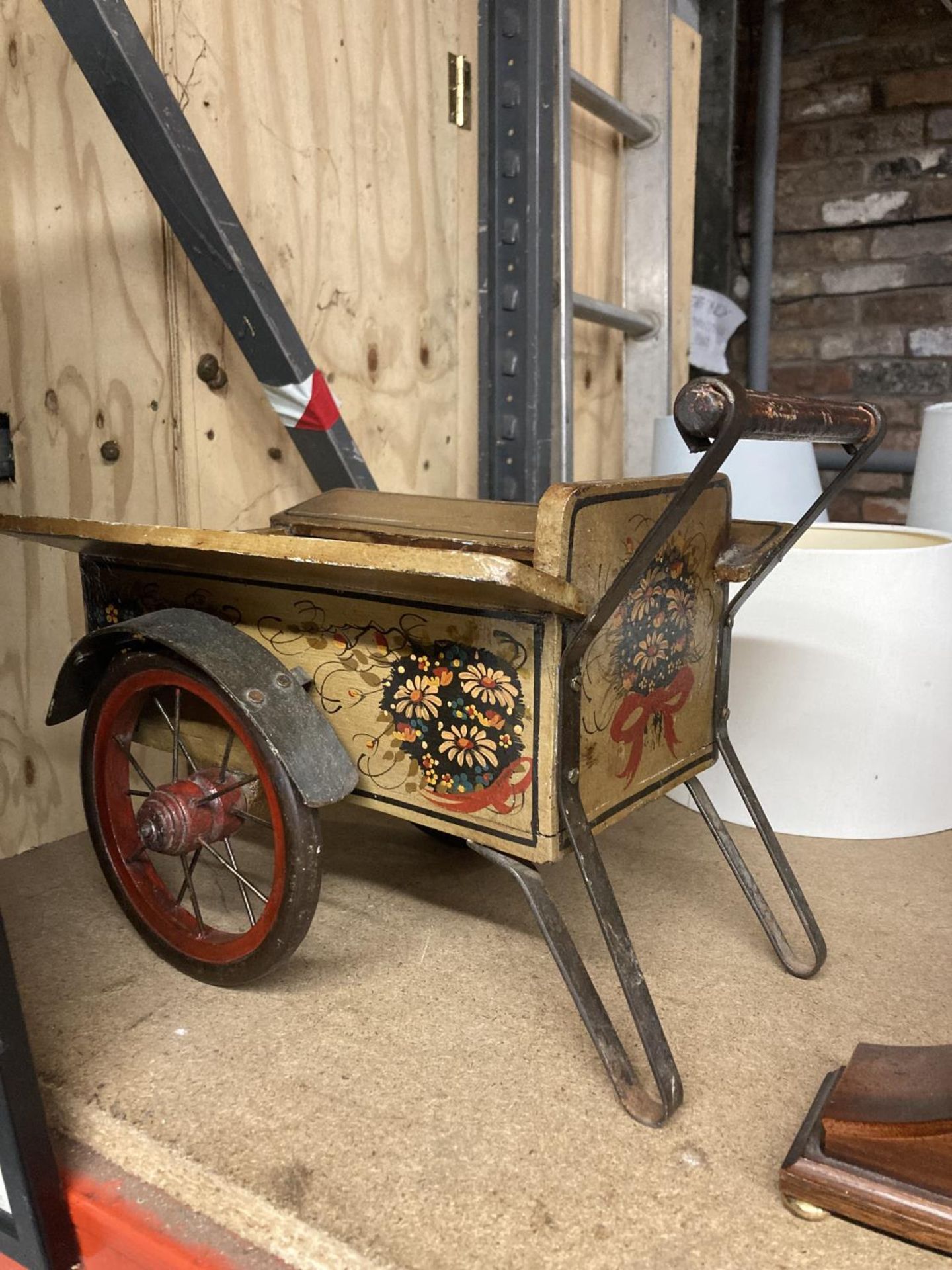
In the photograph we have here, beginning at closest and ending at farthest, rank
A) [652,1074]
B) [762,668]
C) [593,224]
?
[652,1074], [762,668], [593,224]

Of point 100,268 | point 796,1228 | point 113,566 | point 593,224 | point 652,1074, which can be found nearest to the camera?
point 796,1228

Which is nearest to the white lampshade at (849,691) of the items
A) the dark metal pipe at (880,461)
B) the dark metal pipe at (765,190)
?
the dark metal pipe at (880,461)

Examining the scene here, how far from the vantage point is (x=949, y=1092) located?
0.77 m

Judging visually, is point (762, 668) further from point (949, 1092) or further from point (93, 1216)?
point (93, 1216)

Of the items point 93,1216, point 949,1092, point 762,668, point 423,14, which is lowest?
point 93,1216

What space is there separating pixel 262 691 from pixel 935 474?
1307 mm

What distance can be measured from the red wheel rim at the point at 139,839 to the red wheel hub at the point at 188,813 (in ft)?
0.10

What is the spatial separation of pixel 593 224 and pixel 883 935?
1442 millimetres

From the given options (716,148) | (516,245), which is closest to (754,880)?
(516,245)

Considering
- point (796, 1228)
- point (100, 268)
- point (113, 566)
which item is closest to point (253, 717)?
point (113, 566)

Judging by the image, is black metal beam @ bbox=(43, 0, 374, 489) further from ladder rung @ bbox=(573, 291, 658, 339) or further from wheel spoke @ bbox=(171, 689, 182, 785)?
ladder rung @ bbox=(573, 291, 658, 339)

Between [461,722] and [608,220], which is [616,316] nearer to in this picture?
[608,220]

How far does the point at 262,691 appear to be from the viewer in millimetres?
901

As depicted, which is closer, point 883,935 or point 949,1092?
point 949,1092
